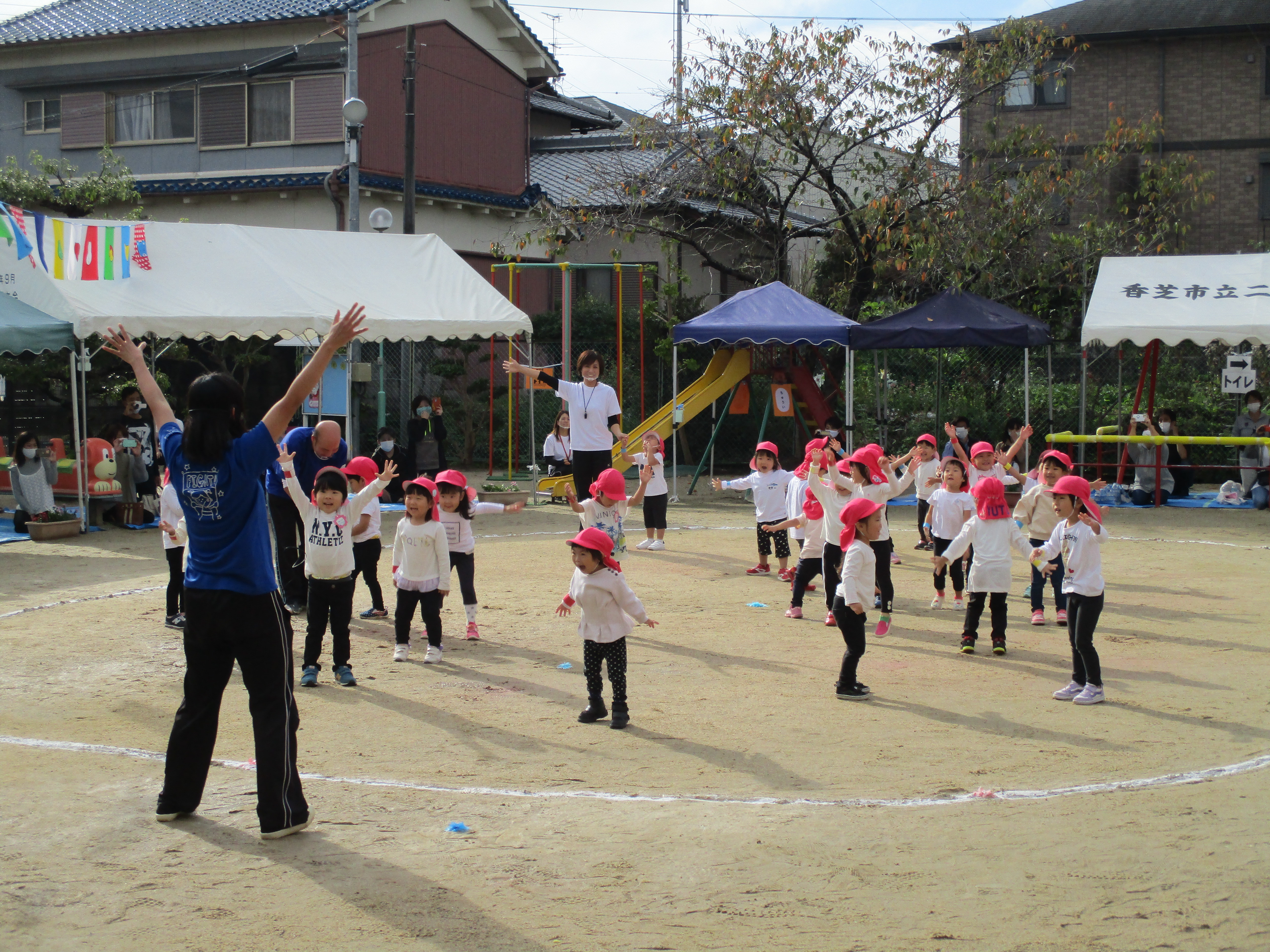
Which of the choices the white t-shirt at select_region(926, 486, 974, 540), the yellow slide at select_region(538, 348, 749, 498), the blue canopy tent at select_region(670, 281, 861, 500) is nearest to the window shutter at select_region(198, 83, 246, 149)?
the yellow slide at select_region(538, 348, 749, 498)

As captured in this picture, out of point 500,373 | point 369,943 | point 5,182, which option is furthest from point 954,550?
point 5,182

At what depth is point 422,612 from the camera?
364 inches

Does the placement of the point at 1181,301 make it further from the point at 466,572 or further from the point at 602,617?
the point at 602,617

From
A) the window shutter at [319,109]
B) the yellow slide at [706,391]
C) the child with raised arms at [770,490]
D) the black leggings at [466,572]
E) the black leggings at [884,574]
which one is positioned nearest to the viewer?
the black leggings at [466,572]

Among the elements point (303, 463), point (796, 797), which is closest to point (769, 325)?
point (303, 463)

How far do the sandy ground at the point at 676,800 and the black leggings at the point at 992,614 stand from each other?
10.4 inches

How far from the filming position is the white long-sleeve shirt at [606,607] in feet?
24.3

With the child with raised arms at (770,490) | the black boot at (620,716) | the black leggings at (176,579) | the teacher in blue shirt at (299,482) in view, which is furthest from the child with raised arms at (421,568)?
the child with raised arms at (770,490)

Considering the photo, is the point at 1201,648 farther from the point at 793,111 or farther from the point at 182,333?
the point at 793,111

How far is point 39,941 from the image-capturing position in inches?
172

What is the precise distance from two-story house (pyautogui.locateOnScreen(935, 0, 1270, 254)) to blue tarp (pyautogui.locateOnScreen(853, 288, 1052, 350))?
13044 millimetres

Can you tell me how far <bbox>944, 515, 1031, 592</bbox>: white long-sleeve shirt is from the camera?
30.6ft

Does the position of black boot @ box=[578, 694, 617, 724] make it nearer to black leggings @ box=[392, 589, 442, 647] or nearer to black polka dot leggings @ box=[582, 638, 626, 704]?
black polka dot leggings @ box=[582, 638, 626, 704]

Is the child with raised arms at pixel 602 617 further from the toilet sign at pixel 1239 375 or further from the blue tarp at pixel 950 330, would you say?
the toilet sign at pixel 1239 375
